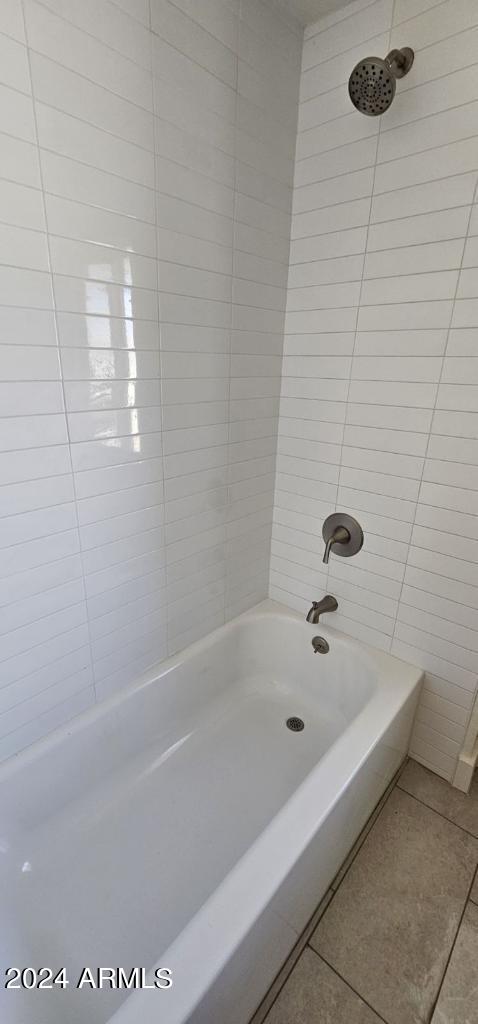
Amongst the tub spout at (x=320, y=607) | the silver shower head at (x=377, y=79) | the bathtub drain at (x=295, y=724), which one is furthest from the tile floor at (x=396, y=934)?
the silver shower head at (x=377, y=79)

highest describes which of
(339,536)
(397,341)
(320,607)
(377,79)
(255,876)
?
(377,79)

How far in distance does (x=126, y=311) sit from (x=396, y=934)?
180cm

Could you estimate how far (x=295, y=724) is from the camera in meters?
1.68

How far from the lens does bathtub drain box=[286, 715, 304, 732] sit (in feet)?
5.47

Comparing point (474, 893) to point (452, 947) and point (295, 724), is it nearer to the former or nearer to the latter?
point (452, 947)

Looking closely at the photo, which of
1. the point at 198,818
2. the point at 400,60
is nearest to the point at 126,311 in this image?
the point at 400,60

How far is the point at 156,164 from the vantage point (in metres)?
1.05

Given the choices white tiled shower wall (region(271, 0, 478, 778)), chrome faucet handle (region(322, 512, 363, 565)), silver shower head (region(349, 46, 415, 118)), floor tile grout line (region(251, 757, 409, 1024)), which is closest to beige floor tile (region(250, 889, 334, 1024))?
floor tile grout line (region(251, 757, 409, 1024))

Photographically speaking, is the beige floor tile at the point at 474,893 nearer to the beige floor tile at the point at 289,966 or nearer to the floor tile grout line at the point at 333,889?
the floor tile grout line at the point at 333,889

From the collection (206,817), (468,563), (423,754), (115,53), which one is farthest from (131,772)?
(115,53)

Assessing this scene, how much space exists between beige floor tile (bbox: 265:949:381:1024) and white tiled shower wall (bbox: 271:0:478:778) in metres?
0.76

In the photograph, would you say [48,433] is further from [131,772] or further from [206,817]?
[206,817]

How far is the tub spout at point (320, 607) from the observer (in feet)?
5.27

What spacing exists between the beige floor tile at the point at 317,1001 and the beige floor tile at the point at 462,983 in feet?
0.56
